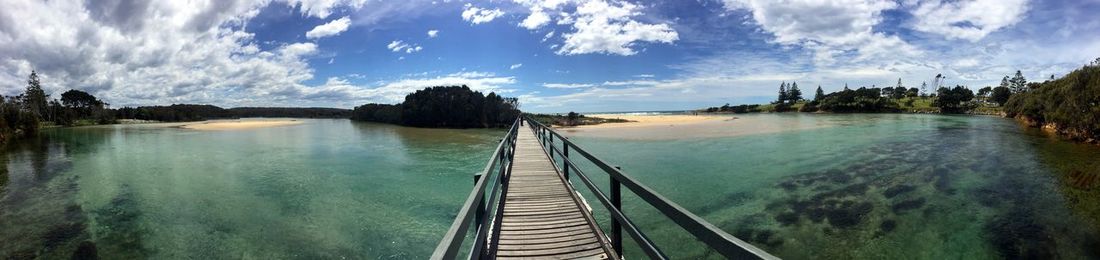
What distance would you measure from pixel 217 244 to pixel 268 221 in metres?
1.78

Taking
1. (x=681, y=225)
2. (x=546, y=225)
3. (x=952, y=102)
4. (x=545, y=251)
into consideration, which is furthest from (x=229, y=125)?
(x=952, y=102)

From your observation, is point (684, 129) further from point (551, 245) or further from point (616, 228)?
point (616, 228)

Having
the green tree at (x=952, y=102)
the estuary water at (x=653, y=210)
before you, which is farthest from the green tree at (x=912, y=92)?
the estuary water at (x=653, y=210)

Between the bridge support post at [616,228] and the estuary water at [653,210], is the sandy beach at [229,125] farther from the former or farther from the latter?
the bridge support post at [616,228]

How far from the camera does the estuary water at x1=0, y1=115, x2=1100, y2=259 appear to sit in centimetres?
898

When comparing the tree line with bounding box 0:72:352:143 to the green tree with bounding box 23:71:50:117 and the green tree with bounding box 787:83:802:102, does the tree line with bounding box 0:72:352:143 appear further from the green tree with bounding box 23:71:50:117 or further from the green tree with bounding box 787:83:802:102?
the green tree with bounding box 787:83:802:102

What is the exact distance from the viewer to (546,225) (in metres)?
5.40

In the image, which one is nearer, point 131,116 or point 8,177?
point 8,177

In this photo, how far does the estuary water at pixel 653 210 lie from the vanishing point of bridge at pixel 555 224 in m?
2.25

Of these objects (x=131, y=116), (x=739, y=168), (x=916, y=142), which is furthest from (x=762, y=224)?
(x=131, y=116)

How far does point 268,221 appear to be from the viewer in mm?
11328

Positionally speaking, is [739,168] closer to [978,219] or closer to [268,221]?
[978,219]

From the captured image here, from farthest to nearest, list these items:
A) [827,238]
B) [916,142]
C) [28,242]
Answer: [916,142] → [28,242] → [827,238]

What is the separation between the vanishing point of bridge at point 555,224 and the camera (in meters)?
2.18
